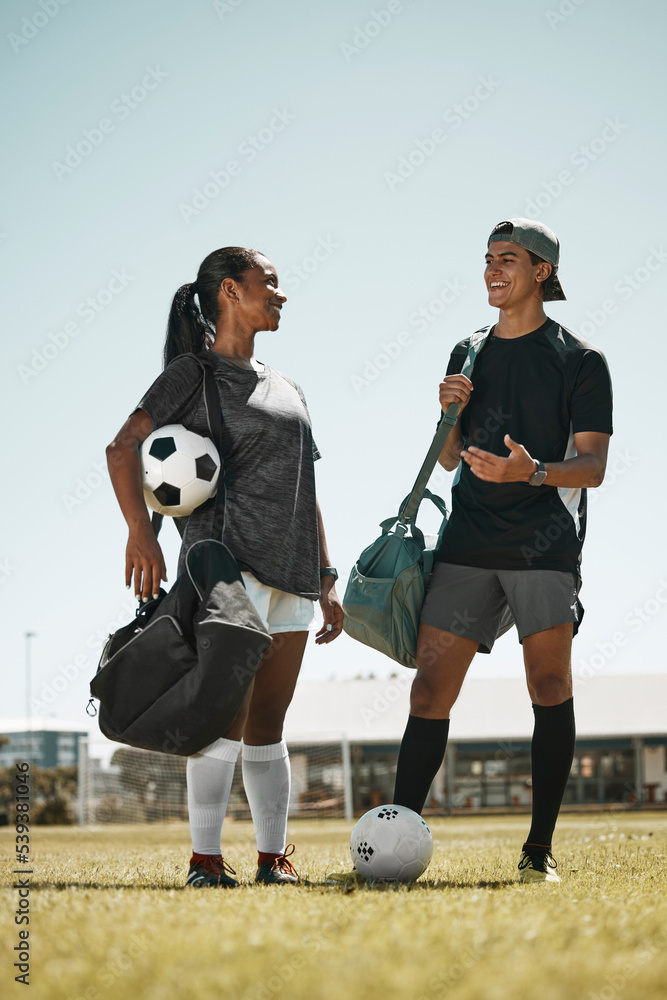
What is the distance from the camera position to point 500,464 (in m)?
3.77

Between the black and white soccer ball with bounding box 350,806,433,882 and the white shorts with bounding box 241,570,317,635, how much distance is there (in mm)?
840

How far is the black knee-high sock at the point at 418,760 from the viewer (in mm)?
4047

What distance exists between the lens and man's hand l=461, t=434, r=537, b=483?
3777 millimetres

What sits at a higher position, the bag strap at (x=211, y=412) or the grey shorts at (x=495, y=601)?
the bag strap at (x=211, y=412)

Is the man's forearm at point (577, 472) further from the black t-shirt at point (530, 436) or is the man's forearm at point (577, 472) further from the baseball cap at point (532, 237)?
the baseball cap at point (532, 237)

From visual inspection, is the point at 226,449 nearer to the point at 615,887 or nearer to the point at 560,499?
the point at 560,499

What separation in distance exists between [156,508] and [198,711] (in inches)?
34.8

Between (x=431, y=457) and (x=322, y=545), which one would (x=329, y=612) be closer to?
(x=322, y=545)

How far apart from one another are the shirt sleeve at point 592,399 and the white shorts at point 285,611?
1.47 meters

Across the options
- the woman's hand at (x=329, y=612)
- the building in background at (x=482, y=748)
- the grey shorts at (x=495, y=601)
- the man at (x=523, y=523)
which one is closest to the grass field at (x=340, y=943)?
the man at (x=523, y=523)

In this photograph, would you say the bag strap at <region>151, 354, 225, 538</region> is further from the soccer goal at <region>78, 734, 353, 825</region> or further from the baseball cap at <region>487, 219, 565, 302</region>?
the soccer goal at <region>78, 734, 353, 825</region>

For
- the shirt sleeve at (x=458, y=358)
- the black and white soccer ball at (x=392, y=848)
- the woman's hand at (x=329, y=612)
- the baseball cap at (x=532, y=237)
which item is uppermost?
the baseball cap at (x=532, y=237)

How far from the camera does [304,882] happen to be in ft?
12.2

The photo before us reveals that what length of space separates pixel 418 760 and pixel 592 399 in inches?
70.3
